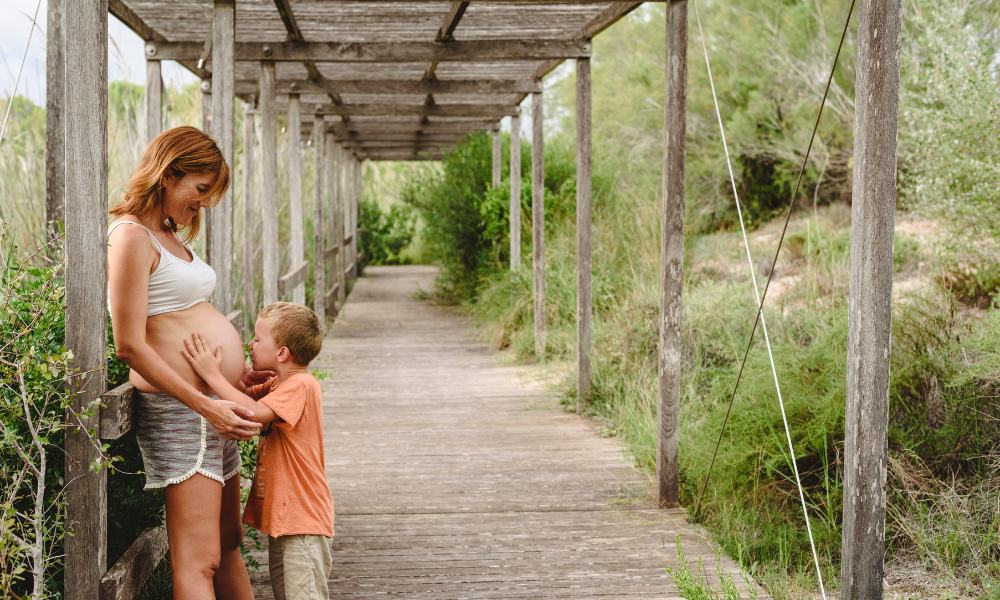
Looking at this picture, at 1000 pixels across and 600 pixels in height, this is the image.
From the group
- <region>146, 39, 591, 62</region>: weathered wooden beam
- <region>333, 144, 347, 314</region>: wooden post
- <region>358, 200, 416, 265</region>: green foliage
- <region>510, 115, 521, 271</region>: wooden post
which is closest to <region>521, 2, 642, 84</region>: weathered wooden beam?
<region>146, 39, 591, 62</region>: weathered wooden beam

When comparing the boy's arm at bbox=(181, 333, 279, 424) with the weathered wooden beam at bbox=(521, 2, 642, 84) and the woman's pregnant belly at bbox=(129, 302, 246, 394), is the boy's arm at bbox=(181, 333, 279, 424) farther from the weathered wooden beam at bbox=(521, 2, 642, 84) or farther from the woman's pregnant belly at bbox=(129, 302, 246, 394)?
the weathered wooden beam at bbox=(521, 2, 642, 84)

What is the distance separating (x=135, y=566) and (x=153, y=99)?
5158mm

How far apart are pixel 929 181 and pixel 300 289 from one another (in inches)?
225

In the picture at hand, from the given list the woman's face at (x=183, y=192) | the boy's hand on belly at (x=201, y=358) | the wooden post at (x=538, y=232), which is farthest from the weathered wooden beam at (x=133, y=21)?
the boy's hand on belly at (x=201, y=358)

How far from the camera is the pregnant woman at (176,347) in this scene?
7.51ft

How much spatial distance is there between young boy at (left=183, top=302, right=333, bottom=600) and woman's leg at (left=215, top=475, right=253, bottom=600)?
115mm

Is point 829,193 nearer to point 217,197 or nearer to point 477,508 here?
point 477,508

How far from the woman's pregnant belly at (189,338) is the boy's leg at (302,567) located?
536mm

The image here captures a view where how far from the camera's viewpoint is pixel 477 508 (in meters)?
4.54

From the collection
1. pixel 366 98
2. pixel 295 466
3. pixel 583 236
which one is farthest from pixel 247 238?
pixel 295 466

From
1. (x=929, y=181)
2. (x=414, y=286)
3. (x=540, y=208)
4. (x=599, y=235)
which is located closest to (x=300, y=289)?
(x=540, y=208)

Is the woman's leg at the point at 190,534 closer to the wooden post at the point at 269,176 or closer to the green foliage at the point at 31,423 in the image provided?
the green foliage at the point at 31,423

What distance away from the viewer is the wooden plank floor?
3.62 m

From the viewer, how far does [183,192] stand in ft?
7.89
